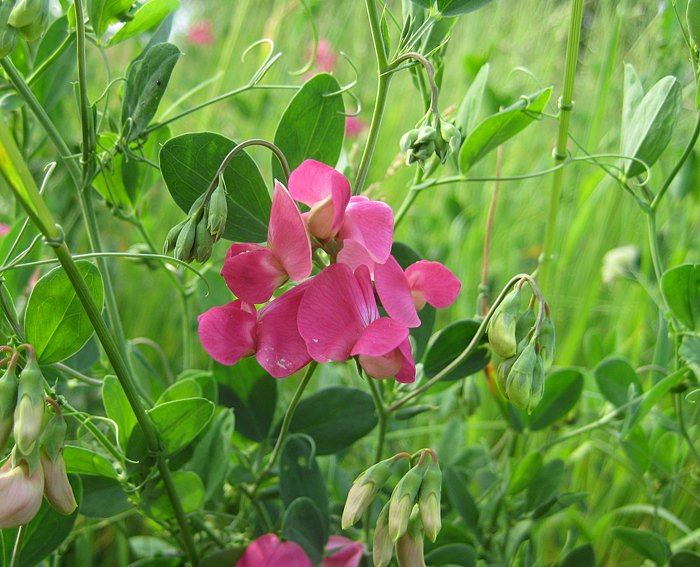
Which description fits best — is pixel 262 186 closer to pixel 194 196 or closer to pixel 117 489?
pixel 194 196

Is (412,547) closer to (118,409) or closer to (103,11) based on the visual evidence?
(118,409)

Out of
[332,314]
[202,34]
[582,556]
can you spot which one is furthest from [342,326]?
[202,34]

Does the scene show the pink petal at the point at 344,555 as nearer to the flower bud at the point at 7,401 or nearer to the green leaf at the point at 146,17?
the flower bud at the point at 7,401

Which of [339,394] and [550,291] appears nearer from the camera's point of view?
[339,394]

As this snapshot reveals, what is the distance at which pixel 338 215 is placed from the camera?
0.40 metres

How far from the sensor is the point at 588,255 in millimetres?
1364

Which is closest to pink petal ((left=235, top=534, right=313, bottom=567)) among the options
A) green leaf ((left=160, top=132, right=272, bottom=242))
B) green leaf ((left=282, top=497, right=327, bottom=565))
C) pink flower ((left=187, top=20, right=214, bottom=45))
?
green leaf ((left=282, top=497, right=327, bottom=565))

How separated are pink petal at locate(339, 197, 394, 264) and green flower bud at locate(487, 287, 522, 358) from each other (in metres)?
0.08

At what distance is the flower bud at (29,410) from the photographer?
13.4 inches

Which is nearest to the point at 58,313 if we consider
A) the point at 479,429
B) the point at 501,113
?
the point at 501,113

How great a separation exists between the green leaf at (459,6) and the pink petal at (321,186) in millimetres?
143

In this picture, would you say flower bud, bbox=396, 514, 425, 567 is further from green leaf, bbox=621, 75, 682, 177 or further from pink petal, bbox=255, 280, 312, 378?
green leaf, bbox=621, 75, 682, 177

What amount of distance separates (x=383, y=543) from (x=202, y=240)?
0.62ft

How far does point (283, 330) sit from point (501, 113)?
23 cm
